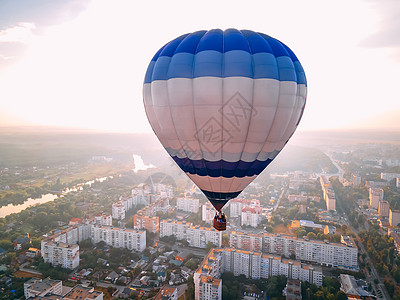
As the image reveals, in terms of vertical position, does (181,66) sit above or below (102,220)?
above

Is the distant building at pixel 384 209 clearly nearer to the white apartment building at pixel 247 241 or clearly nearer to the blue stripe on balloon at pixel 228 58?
the white apartment building at pixel 247 241

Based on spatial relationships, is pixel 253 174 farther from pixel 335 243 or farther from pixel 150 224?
pixel 150 224

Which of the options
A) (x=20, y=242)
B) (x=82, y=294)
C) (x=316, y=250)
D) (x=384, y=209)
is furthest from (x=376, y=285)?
(x=20, y=242)

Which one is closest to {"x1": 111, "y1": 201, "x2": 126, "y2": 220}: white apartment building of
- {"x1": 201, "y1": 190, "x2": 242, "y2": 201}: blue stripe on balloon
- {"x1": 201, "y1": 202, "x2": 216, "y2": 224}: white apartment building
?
{"x1": 201, "y1": 202, "x2": 216, "y2": 224}: white apartment building

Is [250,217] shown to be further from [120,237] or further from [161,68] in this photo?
[161,68]

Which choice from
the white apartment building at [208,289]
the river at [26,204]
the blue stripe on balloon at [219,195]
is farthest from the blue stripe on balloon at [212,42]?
the river at [26,204]
